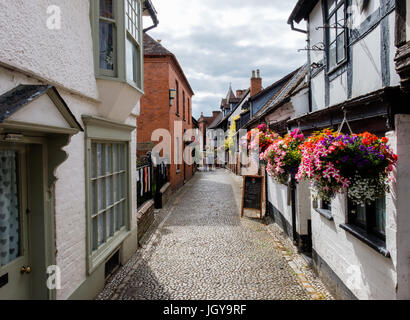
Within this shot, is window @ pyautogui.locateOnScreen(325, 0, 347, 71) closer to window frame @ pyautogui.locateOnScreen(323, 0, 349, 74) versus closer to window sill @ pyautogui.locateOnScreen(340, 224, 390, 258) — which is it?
window frame @ pyautogui.locateOnScreen(323, 0, 349, 74)

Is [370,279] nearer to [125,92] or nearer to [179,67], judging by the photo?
[125,92]

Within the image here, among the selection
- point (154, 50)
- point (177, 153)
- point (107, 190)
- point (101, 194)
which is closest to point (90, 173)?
point (101, 194)

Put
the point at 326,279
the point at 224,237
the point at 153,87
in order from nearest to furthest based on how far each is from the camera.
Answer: the point at 326,279
the point at 224,237
the point at 153,87

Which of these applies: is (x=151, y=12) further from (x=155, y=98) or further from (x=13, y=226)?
(x=155, y=98)

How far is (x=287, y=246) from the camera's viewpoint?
25.2 feet

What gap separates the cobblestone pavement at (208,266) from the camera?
17.2 ft

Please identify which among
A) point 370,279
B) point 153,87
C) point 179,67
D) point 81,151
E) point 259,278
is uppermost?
point 179,67

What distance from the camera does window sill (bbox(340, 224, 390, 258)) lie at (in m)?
3.51

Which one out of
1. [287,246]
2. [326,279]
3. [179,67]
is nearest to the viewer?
[326,279]

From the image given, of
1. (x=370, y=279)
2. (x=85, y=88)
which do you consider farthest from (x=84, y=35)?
(x=370, y=279)

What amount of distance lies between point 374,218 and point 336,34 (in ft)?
11.3

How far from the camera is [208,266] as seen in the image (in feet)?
21.0

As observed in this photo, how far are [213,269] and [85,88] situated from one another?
420cm

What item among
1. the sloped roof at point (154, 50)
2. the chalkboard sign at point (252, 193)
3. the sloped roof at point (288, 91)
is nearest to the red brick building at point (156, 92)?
the sloped roof at point (154, 50)
